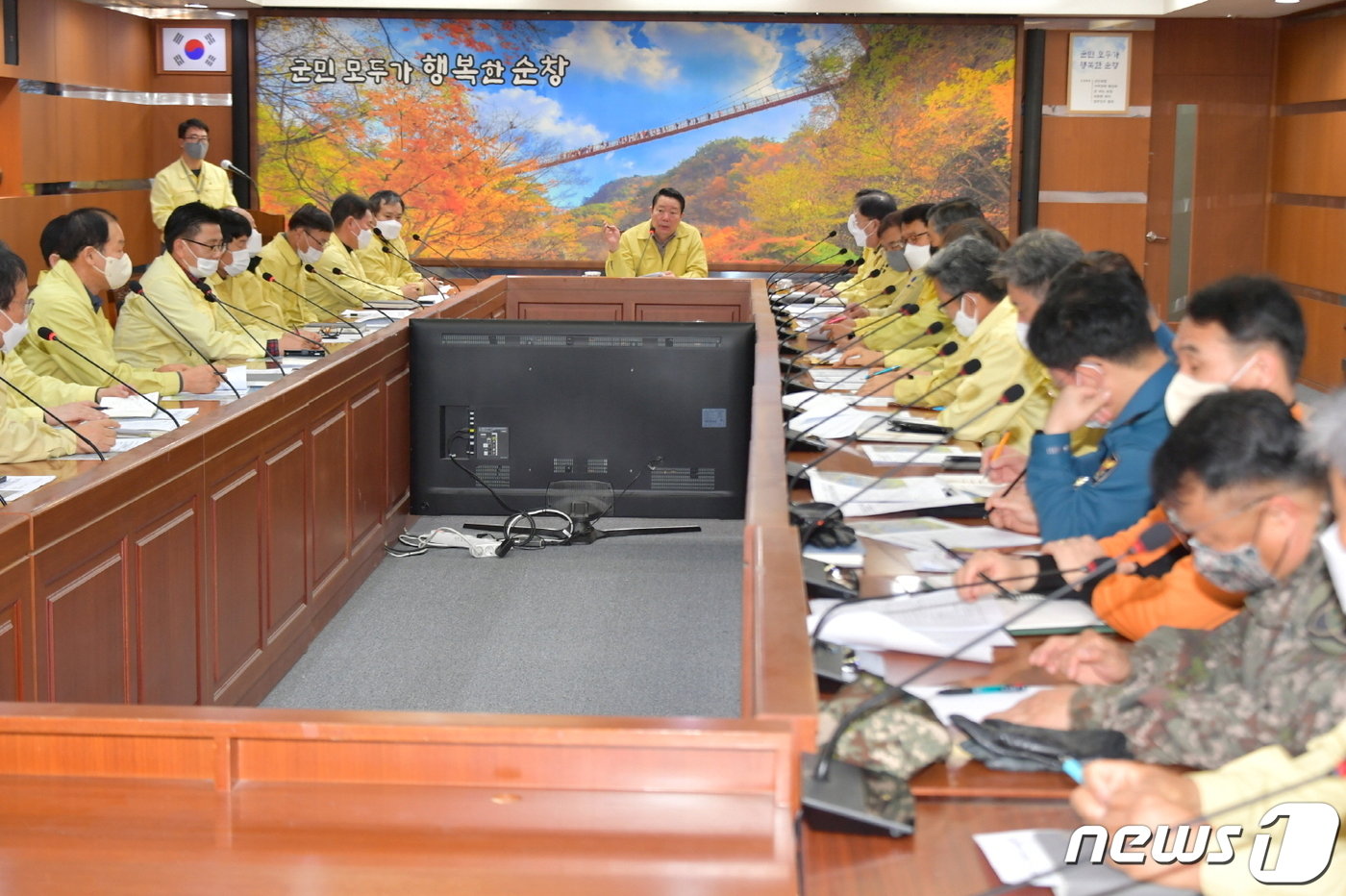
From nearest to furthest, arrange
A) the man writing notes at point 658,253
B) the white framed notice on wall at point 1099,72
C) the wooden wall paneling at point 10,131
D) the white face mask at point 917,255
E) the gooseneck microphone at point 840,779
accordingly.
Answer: the gooseneck microphone at point 840,779, the white face mask at point 917,255, the wooden wall paneling at point 10,131, the man writing notes at point 658,253, the white framed notice on wall at point 1099,72

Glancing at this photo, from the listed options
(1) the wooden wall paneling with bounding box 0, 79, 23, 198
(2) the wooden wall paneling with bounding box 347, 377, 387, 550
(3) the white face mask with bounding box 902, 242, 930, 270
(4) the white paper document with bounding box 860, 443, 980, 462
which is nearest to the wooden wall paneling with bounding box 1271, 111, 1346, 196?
(3) the white face mask with bounding box 902, 242, 930, 270

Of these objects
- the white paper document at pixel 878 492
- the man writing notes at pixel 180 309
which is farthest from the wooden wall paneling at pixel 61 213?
the white paper document at pixel 878 492

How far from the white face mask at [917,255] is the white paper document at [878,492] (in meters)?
2.50

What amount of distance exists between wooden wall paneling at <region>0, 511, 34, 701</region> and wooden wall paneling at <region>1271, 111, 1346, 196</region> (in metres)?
7.34

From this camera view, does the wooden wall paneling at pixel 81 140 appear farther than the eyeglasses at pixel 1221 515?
Yes

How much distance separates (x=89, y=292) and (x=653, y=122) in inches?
211

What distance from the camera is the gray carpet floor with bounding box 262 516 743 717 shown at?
3.44m

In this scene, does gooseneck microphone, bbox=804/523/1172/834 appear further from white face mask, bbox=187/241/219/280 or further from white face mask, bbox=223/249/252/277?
white face mask, bbox=223/249/252/277

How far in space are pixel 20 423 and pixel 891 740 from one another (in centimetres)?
197

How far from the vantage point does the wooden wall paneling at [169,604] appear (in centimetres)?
264

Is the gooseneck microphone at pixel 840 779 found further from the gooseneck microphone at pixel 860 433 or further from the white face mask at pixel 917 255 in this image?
the white face mask at pixel 917 255

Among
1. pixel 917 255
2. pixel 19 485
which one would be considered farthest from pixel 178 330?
pixel 917 255

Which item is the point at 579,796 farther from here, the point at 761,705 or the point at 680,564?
the point at 680,564

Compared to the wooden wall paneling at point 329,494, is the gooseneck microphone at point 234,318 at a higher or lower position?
higher
